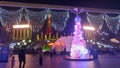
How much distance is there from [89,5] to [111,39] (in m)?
39.6

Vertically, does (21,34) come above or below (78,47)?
above

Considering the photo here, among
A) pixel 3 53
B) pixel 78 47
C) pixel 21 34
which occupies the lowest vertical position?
pixel 3 53

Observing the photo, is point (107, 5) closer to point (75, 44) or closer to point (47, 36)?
point (75, 44)

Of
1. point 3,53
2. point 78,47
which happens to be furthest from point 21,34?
point 3,53

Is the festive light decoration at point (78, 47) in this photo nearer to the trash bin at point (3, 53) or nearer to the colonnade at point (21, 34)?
the trash bin at point (3, 53)

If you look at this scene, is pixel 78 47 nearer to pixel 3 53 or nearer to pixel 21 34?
pixel 3 53

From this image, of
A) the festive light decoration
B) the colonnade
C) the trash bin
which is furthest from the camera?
the colonnade

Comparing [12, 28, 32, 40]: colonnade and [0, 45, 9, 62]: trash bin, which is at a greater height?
[12, 28, 32, 40]: colonnade

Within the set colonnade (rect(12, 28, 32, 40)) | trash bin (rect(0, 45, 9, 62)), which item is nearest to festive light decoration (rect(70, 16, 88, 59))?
trash bin (rect(0, 45, 9, 62))

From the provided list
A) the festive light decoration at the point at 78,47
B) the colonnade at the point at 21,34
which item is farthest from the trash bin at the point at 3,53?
the colonnade at the point at 21,34

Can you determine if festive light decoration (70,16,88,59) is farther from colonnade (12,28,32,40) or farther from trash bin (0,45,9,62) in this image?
colonnade (12,28,32,40)

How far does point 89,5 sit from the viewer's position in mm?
5465

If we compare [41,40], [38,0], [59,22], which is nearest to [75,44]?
[59,22]

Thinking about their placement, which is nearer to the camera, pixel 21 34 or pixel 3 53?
pixel 3 53
